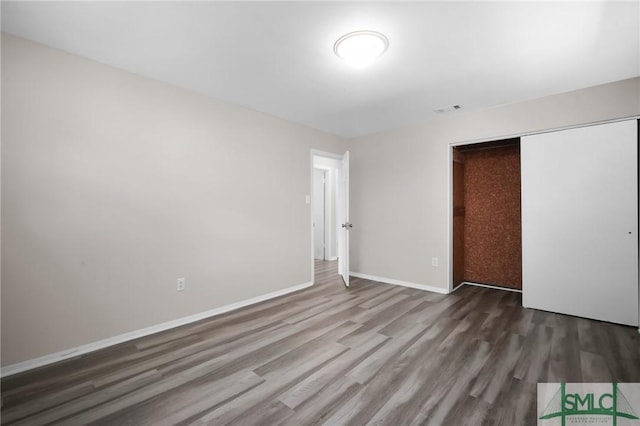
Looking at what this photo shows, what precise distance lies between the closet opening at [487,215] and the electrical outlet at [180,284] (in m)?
3.47

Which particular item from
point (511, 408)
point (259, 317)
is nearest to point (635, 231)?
point (511, 408)

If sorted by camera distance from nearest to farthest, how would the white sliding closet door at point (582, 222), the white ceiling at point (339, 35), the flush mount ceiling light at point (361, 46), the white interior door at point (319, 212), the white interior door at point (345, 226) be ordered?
the white ceiling at point (339, 35) → the flush mount ceiling light at point (361, 46) → the white sliding closet door at point (582, 222) → the white interior door at point (345, 226) → the white interior door at point (319, 212)

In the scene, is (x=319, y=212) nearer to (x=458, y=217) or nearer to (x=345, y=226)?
(x=345, y=226)

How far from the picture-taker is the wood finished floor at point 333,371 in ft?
5.09

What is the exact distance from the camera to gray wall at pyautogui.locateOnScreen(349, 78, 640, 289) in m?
2.85

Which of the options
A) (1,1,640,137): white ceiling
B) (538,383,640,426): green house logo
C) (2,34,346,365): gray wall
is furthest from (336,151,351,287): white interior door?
(538,383,640,426): green house logo

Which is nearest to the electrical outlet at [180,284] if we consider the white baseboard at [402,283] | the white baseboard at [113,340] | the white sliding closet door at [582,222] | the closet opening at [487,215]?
the white baseboard at [113,340]

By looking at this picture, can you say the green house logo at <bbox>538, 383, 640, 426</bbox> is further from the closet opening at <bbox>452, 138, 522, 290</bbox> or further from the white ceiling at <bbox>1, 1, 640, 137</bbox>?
the white ceiling at <bbox>1, 1, 640, 137</bbox>

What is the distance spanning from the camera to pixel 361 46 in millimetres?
2016

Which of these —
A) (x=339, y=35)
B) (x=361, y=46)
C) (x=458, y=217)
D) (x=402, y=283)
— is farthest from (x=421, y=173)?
(x=339, y=35)

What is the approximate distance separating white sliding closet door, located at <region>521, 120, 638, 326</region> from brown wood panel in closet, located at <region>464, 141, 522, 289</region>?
0.75 meters

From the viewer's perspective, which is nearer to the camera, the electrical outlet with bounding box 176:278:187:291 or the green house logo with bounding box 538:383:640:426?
the green house logo with bounding box 538:383:640:426

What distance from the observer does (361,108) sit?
11.2ft

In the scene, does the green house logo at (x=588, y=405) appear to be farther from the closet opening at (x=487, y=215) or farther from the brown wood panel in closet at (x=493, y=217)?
the brown wood panel in closet at (x=493, y=217)
